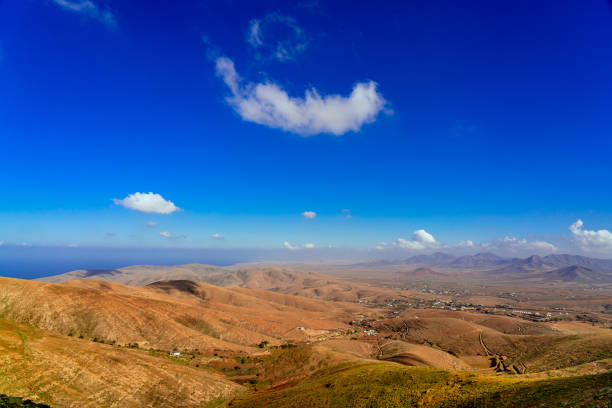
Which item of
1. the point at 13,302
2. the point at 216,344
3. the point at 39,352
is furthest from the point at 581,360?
the point at 13,302

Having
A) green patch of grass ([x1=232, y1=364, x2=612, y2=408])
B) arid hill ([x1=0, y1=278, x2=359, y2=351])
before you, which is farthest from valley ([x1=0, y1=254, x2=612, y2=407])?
arid hill ([x1=0, y1=278, x2=359, y2=351])

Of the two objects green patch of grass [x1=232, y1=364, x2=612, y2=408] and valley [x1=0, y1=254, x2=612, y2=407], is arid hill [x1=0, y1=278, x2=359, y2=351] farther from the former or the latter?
green patch of grass [x1=232, y1=364, x2=612, y2=408]

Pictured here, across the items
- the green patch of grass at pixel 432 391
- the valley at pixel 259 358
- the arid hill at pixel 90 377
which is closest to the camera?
the green patch of grass at pixel 432 391

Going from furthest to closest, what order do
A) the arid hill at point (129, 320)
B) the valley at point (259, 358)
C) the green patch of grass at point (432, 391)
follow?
A: the arid hill at point (129, 320) < the valley at point (259, 358) < the green patch of grass at point (432, 391)

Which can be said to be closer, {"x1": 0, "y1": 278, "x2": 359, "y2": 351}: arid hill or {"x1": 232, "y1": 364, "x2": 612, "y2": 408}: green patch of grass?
{"x1": 232, "y1": 364, "x2": 612, "y2": 408}: green patch of grass

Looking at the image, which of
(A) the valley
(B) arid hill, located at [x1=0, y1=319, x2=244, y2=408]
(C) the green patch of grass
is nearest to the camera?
(C) the green patch of grass

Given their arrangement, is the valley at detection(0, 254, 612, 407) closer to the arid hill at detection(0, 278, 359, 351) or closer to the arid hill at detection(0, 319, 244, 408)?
the arid hill at detection(0, 319, 244, 408)

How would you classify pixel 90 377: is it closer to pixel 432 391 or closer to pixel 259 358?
pixel 259 358

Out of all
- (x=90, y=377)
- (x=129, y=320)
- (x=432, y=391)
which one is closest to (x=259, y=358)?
(x=129, y=320)

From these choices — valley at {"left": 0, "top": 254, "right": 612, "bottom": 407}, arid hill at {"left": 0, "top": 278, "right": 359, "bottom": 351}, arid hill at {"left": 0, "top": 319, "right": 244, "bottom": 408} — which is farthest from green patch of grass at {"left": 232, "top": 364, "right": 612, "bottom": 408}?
arid hill at {"left": 0, "top": 278, "right": 359, "bottom": 351}

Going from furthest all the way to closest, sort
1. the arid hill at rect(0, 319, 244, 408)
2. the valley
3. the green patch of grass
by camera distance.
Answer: the arid hill at rect(0, 319, 244, 408)
the valley
the green patch of grass

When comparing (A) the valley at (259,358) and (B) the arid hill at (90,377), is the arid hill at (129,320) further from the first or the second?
(B) the arid hill at (90,377)

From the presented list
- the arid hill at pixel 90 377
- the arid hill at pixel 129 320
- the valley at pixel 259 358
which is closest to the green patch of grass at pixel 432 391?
the valley at pixel 259 358
